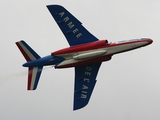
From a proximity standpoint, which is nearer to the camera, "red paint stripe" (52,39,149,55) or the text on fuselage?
"red paint stripe" (52,39,149,55)

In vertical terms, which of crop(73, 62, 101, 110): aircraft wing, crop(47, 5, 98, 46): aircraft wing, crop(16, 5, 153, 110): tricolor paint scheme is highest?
crop(47, 5, 98, 46): aircraft wing

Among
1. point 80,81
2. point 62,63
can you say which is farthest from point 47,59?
point 80,81

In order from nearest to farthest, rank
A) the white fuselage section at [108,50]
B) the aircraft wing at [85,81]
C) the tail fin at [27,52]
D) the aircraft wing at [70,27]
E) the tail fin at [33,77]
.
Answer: the white fuselage section at [108,50], the aircraft wing at [70,27], the aircraft wing at [85,81], the tail fin at [33,77], the tail fin at [27,52]

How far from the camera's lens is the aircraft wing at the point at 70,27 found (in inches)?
1748

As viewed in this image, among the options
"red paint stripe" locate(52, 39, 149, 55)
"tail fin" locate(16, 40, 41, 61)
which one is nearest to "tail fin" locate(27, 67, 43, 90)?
"tail fin" locate(16, 40, 41, 61)

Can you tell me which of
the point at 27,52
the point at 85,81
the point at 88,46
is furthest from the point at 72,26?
the point at 85,81

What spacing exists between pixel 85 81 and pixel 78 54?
13.4ft

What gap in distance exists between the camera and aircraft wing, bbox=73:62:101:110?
46.0 meters

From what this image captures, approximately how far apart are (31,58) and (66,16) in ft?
20.4

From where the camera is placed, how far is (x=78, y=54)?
43.7 m

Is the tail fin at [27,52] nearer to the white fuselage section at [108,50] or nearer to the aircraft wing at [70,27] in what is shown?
the aircraft wing at [70,27]

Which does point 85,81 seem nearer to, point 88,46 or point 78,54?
point 78,54

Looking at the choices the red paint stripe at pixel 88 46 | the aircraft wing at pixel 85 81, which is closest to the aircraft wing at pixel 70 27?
the red paint stripe at pixel 88 46

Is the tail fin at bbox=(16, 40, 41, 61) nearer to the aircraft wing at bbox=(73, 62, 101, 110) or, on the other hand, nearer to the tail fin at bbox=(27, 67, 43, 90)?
the tail fin at bbox=(27, 67, 43, 90)
